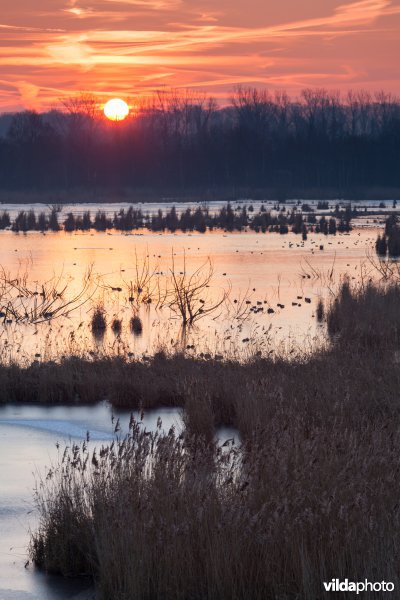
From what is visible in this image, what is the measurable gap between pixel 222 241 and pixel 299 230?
5.94 m

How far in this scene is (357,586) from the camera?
5.18 m

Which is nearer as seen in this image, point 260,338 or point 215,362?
point 215,362

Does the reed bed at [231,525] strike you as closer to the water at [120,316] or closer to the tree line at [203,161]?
the water at [120,316]

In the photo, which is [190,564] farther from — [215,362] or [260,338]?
[260,338]

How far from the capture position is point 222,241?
41.2m

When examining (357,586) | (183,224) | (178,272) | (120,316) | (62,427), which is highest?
(183,224)

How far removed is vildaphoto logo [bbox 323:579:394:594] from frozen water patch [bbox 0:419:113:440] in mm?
5762

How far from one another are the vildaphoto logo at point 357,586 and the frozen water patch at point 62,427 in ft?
18.9

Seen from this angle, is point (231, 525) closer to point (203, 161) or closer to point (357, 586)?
point (357, 586)

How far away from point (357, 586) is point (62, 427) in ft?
21.9

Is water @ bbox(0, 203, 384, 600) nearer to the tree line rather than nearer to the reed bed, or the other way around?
the reed bed

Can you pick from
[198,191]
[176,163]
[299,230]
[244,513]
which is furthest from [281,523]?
[176,163]

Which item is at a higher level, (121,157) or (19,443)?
(121,157)

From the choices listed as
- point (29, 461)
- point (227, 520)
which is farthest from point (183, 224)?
point (227, 520)
